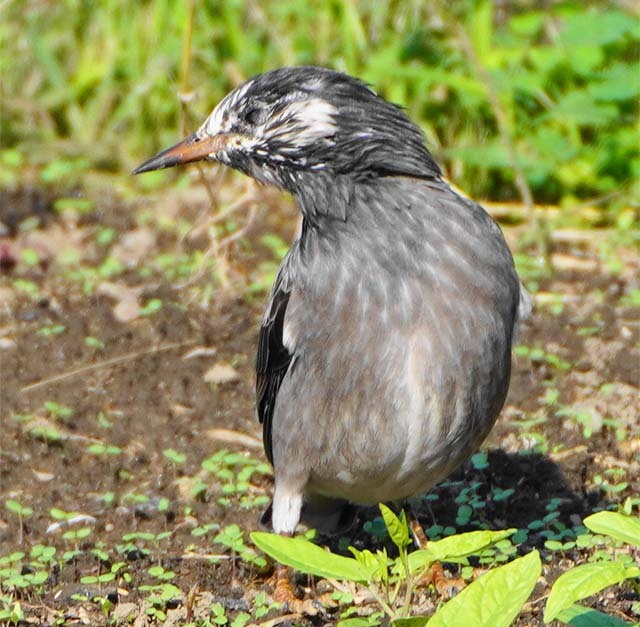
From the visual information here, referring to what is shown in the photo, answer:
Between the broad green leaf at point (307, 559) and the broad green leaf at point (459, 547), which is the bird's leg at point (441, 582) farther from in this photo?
the broad green leaf at point (307, 559)

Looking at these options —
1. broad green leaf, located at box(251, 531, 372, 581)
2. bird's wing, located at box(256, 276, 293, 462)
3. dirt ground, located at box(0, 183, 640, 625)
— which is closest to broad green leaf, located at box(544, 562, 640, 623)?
broad green leaf, located at box(251, 531, 372, 581)

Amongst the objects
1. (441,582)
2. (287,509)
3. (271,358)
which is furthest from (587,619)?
(271,358)

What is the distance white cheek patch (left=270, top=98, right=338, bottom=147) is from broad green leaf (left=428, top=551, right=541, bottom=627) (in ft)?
5.84

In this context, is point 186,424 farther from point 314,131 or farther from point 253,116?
point 314,131

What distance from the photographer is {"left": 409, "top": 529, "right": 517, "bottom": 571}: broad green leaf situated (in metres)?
3.75

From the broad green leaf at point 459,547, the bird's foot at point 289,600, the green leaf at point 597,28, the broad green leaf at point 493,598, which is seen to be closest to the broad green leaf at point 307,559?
the broad green leaf at point 459,547

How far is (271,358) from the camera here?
16.6ft

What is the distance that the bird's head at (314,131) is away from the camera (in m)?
4.64

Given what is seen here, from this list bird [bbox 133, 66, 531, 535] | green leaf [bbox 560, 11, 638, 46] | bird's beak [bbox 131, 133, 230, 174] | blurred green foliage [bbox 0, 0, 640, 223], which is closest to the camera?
bird [bbox 133, 66, 531, 535]

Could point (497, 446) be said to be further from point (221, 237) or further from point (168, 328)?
point (221, 237)

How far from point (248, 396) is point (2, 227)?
2635 millimetres

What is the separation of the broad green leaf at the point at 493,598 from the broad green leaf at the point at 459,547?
270 mm

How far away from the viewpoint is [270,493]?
18.6 feet

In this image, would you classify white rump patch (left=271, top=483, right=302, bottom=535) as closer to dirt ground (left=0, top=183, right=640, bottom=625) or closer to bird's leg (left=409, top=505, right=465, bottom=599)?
dirt ground (left=0, top=183, right=640, bottom=625)
